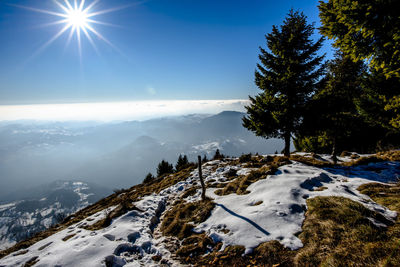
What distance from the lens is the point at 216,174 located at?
13.3 meters

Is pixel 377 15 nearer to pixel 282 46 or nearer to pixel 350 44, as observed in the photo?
pixel 350 44

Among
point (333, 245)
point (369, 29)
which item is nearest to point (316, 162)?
point (369, 29)

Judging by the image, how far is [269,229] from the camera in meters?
5.11

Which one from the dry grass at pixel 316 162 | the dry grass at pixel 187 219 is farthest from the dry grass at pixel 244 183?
the dry grass at pixel 316 162

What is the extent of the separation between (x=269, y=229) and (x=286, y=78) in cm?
1089

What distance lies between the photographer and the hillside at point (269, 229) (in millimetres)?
3783

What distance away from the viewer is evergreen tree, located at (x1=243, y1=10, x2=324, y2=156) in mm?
12398

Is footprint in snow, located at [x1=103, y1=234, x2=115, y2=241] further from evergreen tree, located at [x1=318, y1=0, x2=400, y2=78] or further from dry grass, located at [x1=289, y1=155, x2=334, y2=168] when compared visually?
dry grass, located at [x1=289, y1=155, x2=334, y2=168]

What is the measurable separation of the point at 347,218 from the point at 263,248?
252 centimetres

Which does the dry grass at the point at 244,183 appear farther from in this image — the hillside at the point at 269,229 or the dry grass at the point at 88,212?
the dry grass at the point at 88,212

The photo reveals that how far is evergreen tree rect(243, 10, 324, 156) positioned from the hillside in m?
4.85

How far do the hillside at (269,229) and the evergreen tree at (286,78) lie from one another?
4.85 metres

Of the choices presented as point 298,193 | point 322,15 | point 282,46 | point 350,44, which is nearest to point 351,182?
point 298,193

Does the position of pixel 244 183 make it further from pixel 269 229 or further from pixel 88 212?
pixel 88 212
